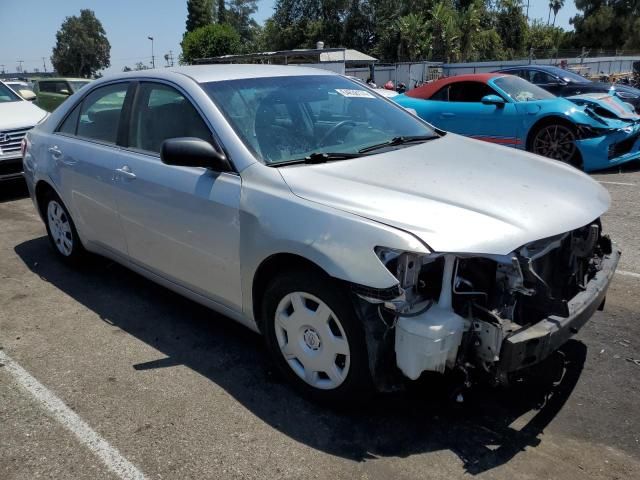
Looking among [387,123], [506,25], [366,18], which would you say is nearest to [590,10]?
[506,25]

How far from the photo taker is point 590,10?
2267 inches

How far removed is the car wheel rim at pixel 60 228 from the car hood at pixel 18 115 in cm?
347

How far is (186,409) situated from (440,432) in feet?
4.33

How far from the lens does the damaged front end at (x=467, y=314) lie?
234 cm

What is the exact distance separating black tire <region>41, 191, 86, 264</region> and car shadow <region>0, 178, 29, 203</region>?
3.45 metres

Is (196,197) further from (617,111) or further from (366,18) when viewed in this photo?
(366,18)

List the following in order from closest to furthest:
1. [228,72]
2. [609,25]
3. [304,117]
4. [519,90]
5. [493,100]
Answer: [304,117], [228,72], [493,100], [519,90], [609,25]

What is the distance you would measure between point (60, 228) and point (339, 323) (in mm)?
3443

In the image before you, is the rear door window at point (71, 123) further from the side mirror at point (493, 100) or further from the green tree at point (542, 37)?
the green tree at point (542, 37)

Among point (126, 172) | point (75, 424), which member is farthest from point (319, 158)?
point (75, 424)

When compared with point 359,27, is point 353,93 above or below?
below

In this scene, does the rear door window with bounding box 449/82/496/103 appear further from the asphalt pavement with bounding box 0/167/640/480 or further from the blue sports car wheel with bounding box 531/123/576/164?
the asphalt pavement with bounding box 0/167/640/480

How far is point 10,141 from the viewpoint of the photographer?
7742 millimetres

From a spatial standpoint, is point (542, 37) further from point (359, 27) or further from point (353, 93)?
point (353, 93)
